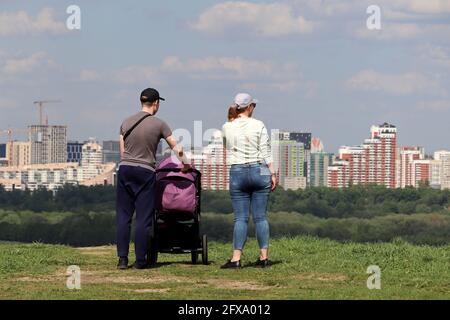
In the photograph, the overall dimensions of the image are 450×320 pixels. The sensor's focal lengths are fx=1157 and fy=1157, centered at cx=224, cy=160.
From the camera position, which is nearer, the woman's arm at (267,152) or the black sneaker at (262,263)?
the woman's arm at (267,152)

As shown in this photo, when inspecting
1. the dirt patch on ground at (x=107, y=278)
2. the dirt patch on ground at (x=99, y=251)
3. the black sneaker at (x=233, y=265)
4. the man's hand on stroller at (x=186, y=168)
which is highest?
the man's hand on stroller at (x=186, y=168)

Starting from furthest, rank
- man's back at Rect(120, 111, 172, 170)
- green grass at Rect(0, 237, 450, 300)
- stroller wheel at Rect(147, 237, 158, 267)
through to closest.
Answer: stroller wheel at Rect(147, 237, 158, 267) < man's back at Rect(120, 111, 172, 170) < green grass at Rect(0, 237, 450, 300)

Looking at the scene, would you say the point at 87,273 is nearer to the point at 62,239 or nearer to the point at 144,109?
the point at 144,109

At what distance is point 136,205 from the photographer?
460 inches

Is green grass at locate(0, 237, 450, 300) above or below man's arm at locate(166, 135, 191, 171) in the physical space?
below

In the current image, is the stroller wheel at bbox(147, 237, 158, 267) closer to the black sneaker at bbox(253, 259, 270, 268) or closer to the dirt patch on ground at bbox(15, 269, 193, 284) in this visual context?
the dirt patch on ground at bbox(15, 269, 193, 284)

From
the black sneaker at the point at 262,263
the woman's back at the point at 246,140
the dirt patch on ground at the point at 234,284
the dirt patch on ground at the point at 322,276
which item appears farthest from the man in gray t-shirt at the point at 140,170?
the dirt patch on ground at the point at 322,276

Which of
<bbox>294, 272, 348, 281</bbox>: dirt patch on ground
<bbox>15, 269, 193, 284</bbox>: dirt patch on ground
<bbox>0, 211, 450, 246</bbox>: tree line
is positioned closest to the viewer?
<bbox>15, 269, 193, 284</bbox>: dirt patch on ground

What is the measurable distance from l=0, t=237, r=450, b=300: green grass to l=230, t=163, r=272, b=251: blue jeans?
38cm

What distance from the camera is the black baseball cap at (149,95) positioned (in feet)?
38.2

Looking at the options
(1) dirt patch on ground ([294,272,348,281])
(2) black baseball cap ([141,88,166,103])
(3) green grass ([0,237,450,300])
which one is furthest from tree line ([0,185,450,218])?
(1) dirt patch on ground ([294,272,348,281])

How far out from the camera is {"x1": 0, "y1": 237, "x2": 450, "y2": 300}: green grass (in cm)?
937

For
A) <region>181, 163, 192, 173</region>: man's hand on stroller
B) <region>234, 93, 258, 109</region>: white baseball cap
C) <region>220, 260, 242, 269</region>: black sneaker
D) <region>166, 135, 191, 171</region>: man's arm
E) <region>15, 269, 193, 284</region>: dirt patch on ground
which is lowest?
<region>15, 269, 193, 284</region>: dirt patch on ground

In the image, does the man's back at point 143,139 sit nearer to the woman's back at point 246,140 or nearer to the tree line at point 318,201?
the woman's back at point 246,140
